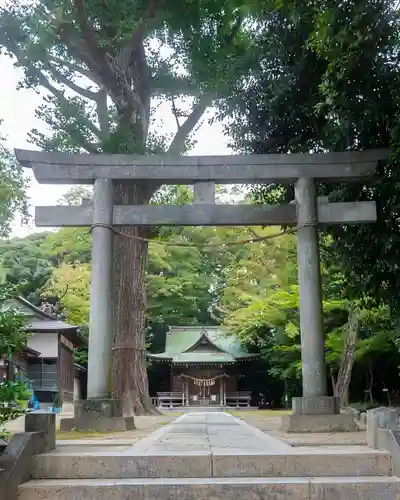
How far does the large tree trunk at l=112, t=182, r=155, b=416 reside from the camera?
1178 cm

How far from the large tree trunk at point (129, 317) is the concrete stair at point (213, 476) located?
7.67 metres

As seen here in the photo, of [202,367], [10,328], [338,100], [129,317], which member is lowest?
[202,367]

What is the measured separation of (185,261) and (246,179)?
24441mm

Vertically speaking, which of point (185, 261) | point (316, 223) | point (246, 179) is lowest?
point (316, 223)

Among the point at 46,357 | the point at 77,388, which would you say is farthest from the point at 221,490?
the point at 77,388

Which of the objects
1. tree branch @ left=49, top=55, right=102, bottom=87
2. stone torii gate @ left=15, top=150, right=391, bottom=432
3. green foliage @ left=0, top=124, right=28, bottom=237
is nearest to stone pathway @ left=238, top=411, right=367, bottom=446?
stone torii gate @ left=15, top=150, right=391, bottom=432

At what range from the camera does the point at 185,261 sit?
33125mm

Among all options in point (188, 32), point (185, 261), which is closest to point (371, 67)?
point (188, 32)

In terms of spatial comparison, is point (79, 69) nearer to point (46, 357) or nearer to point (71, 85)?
point (71, 85)

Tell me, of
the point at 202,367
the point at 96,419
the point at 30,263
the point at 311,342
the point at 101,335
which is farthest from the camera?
the point at 30,263

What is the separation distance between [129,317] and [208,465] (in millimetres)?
8207

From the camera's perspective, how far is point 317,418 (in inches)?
301

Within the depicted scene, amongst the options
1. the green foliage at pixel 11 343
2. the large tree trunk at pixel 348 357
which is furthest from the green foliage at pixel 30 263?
the green foliage at pixel 11 343

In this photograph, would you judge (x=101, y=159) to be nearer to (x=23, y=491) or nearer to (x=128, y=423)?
(x=128, y=423)
